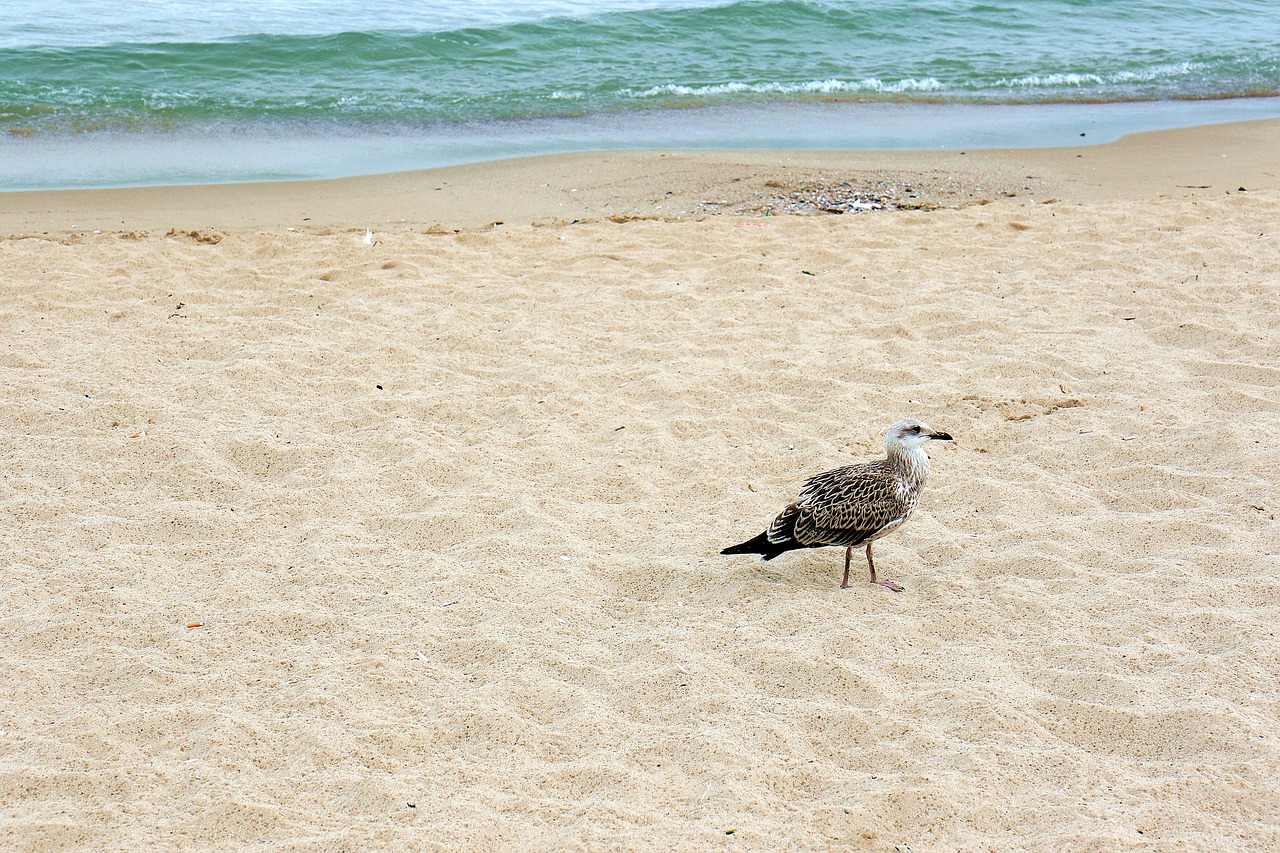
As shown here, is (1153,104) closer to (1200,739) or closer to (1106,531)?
(1106,531)

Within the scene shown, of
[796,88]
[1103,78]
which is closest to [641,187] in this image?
[796,88]

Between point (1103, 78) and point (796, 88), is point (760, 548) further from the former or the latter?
point (1103, 78)

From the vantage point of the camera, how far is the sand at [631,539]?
3350 mm

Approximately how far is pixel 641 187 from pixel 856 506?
6.60 meters

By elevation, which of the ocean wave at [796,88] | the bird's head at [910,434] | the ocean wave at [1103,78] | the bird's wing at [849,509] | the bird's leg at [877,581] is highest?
the ocean wave at [1103,78]

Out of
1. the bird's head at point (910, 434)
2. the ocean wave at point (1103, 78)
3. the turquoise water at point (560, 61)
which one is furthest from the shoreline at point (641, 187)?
the bird's head at point (910, 434)

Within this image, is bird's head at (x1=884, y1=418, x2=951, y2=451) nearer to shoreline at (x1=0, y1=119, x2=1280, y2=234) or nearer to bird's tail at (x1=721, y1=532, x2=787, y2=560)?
bird's tail at (x1=721, y1=532, x2=787, y2=560)

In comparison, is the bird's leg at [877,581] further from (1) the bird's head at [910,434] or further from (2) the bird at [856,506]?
(1) the bird's head at [910,434]

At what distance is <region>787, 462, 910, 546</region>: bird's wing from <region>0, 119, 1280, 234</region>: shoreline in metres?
5.47

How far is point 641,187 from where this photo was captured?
33.9ft

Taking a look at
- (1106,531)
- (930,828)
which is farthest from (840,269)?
(930,828)

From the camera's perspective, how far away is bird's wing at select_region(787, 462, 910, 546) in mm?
4301

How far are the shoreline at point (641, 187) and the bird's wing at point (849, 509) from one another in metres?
5.47

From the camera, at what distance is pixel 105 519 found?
4914mm
